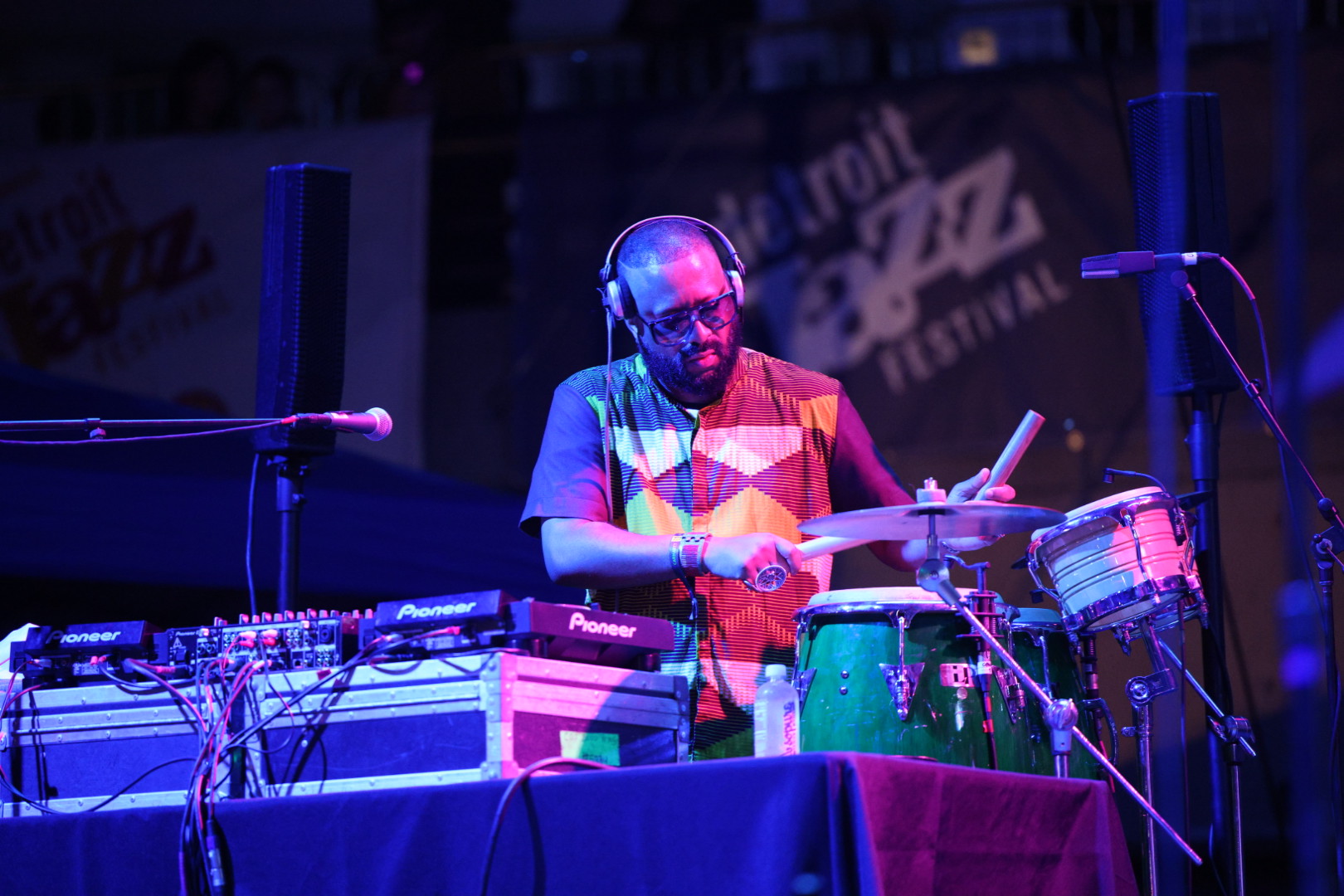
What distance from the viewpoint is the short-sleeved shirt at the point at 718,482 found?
8.50ft

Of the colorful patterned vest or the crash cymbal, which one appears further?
the colorful patterned vest

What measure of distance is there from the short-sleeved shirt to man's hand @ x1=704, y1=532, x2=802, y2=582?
0.35m

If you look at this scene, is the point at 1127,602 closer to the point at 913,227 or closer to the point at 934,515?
the point at 934,515

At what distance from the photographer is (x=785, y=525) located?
2.68m

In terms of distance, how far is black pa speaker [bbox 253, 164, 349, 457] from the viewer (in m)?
3.48

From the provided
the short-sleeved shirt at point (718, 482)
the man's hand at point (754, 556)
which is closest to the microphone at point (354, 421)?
the short-sleeved shirt at point (718, 482)

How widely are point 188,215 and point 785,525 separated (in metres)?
5.05

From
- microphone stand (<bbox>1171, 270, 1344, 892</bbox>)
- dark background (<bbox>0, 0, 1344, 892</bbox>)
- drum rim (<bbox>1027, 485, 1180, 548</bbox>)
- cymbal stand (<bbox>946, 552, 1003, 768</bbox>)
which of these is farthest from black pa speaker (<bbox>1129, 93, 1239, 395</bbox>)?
dark background (<bbox>0, 0, 1344, 892</bbox>)


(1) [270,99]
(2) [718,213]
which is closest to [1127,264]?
(2) [718,213]

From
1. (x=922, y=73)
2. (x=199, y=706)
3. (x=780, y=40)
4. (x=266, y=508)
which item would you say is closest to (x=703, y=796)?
(x=199, y=706)

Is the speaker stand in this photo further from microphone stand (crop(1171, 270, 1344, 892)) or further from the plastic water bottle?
microphone stand (crop(1171, 270, 1344, 892))

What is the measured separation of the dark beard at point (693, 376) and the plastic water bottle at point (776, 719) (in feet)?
2.39

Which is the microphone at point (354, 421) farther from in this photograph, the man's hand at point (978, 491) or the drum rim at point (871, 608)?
the man's hand at point (978, 491)

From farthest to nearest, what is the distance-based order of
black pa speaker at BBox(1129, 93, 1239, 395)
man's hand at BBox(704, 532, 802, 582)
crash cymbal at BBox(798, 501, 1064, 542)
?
1. black pa speaker at BBox(1129, 93, 1239, 395)
2. man's hand at BBox(704, 532, 802, 582)
3. crash cymbal at BBox(798, 501, 1064, 542)
